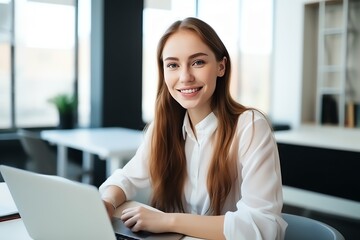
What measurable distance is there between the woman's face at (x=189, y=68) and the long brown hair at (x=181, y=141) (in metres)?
0.03

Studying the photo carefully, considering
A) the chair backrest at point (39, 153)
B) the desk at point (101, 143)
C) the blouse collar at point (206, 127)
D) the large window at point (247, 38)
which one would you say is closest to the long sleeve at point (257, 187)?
the blouse collar at point (206, 127)

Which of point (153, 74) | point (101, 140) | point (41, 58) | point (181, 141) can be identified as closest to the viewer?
point (181, 141)

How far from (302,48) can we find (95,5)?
9.15ft

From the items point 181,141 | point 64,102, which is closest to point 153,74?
point 64,102

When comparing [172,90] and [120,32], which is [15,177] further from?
[120,32]

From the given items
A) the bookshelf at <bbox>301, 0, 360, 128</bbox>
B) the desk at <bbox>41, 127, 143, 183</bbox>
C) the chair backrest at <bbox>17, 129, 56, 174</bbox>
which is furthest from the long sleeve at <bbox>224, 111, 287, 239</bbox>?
the bookshelf at <bbox>301, 0, 360, 128</bbox>

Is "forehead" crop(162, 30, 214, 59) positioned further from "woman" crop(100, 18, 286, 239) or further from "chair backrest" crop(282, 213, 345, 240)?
"chair backrest" crop(282, 213, 345, 240)

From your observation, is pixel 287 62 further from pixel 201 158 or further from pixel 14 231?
pixel 14 231

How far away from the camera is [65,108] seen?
3971mm

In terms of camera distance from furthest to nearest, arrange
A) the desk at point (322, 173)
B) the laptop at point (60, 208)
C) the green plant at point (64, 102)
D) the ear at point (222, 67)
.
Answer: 1. the green plant at point (64, 102)
2. the desk at point (322, 173)
3. the ear at point (222, 67)
4. the laptop at point (60, 208)

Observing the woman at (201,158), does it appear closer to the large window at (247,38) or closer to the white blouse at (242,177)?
the white blouse at (242,177)

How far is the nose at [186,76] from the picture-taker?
1.25 meters

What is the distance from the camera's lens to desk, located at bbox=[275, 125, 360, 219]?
3605 millimetres

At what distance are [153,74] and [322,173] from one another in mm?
1960
